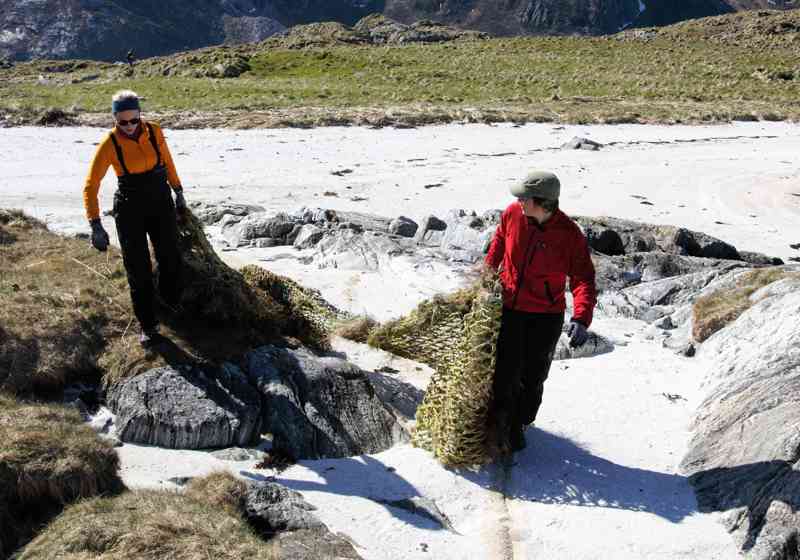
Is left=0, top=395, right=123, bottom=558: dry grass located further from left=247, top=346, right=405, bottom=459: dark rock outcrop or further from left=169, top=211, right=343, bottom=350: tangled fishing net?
left=169, top=211, right=343, bottom=350: tangled fishing net

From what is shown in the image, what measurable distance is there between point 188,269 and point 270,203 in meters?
9.45

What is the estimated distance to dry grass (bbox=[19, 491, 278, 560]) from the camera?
13.8 ft

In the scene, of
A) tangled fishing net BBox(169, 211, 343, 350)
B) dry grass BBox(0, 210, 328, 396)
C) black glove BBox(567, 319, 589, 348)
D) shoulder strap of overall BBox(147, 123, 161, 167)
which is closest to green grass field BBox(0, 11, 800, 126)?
dry grass BBox(0, 210, 328, 396)

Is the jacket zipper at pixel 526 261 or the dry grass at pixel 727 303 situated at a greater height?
the jacket zipper at pixel 526 261

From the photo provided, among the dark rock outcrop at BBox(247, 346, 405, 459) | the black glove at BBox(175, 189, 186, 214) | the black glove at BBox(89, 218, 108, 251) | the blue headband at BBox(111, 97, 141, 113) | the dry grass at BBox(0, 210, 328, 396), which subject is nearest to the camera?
the dark rock outcrop at BBox(247, 346, 405, 459)

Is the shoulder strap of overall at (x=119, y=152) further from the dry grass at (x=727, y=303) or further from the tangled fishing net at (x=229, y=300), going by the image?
the dry grass at (x=727, y=303)

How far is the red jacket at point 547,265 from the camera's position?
5566 millimetres

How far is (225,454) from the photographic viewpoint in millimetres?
5879

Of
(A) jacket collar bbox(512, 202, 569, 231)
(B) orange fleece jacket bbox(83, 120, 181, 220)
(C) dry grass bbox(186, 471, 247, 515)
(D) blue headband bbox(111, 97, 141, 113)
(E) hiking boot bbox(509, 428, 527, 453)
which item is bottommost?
(E) hiking boot bbox(509, 428, 527, 453)

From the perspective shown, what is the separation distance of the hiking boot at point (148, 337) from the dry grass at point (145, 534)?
2080 mm

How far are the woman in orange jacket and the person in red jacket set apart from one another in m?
2.86

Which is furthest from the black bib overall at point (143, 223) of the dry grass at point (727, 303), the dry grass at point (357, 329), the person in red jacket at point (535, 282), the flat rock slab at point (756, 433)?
the dry grass at point (727, 303)

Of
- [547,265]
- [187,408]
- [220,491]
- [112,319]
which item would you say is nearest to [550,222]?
[547,265]

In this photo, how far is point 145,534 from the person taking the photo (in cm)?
430
